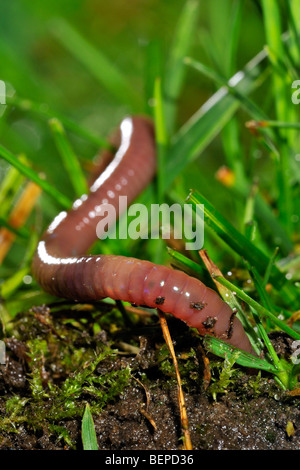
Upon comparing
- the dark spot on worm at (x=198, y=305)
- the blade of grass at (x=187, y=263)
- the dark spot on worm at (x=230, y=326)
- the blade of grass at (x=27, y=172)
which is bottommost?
the dark spot on worm at (x=230, y=326)

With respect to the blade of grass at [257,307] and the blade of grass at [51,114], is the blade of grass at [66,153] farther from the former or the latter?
the blade of grass at [257,307]

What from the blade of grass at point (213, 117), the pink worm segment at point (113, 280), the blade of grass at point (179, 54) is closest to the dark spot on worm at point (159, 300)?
the pink worm segment at point (113, 280)

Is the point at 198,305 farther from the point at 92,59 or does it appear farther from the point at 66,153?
the point at 92,59

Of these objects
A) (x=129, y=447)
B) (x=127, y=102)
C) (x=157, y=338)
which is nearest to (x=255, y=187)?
(x=157, y=338)

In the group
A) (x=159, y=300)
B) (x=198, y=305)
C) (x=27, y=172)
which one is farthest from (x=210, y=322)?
(x=27, y=172)

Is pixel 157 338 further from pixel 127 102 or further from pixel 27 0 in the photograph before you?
pixel 27 0

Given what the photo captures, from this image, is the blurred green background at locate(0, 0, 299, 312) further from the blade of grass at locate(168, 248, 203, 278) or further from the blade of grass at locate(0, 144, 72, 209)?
the blade of grass at locate(168, 248, 203, 278)
